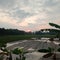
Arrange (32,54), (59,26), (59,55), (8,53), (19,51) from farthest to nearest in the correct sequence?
(32,54)
(59,55)
(59,26)
(8,53)
(19,51)

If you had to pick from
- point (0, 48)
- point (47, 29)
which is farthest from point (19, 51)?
point (0, 48)

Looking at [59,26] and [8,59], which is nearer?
[8,59]

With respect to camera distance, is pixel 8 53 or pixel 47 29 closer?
pixel 8 53

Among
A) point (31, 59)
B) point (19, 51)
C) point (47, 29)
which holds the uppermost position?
point (47, 29)

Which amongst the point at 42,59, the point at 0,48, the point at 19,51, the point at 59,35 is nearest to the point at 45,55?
the point at 42,59

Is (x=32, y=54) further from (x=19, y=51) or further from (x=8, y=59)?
(x=19, y=51)

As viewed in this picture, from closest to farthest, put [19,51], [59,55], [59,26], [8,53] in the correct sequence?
1. [19,51]
2. [8,53]
3. [59,26]
4. [59,55]

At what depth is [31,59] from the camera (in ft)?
60.9

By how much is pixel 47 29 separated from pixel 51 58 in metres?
2.85

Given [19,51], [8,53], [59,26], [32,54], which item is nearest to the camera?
[19,51]

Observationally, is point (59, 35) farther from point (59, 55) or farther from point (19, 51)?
point (19, 51)

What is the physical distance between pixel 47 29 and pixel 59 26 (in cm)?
94

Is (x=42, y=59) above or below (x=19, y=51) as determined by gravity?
below

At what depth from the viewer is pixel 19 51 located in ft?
37.3
